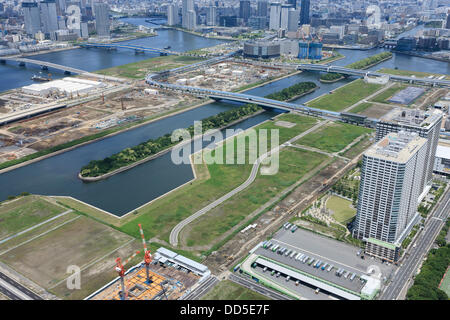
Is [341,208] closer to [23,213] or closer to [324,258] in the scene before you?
[324,258]

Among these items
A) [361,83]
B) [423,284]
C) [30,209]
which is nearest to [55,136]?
[30,209]

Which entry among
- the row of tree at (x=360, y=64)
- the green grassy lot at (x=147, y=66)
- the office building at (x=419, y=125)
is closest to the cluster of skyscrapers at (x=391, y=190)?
the office building at (x=419, y=125)

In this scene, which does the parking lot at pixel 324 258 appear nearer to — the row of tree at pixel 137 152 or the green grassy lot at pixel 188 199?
the green grassy lot at pixel 188 199

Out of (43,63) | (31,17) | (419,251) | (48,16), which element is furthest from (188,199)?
(48,16)

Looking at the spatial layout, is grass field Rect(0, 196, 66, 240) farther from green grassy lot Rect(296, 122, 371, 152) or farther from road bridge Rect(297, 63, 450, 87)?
road bridge Rect(297, 63, 450, 87)

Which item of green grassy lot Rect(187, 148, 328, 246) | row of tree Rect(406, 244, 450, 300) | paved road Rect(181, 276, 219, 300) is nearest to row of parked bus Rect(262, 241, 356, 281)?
row of tree Rect(406, 244, 450, 300)

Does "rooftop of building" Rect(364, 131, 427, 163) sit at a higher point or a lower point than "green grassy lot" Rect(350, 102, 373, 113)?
higher
